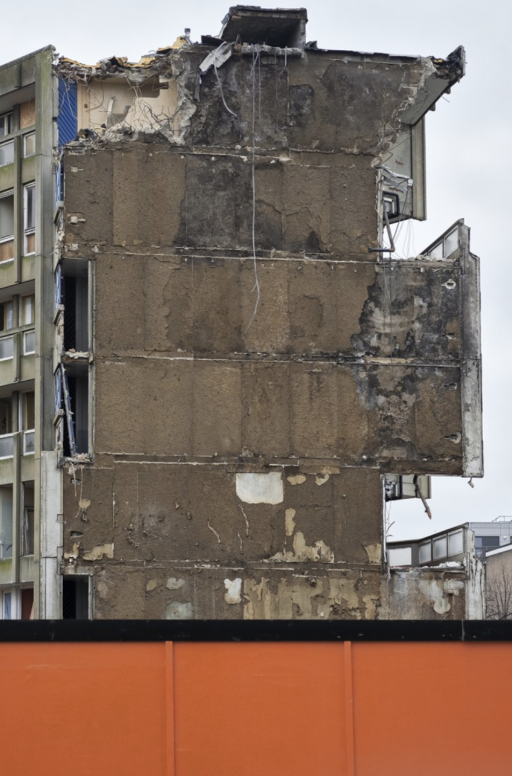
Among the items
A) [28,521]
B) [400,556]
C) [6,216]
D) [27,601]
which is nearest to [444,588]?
[400,556]

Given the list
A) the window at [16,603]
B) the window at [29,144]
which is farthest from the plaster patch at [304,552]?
the window at [29,144]

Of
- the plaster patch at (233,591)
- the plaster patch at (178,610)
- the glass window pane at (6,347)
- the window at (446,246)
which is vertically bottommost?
the plaster patch at (178,610)

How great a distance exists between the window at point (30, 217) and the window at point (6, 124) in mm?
1783

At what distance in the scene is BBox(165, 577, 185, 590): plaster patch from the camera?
79.8 ft

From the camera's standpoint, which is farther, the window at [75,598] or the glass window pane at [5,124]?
the glass window pane at [5,124]

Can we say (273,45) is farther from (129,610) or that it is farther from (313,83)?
(129,610)

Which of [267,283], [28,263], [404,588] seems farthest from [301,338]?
[28,263]

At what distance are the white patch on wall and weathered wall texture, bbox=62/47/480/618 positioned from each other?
0.04m

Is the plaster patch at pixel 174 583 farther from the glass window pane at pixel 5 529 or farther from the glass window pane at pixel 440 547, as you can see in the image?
the glass window pane at pixel 5 529

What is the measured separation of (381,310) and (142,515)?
620cm

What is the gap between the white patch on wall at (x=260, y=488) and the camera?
24812 mm

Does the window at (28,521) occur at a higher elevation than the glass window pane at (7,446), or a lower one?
lower
